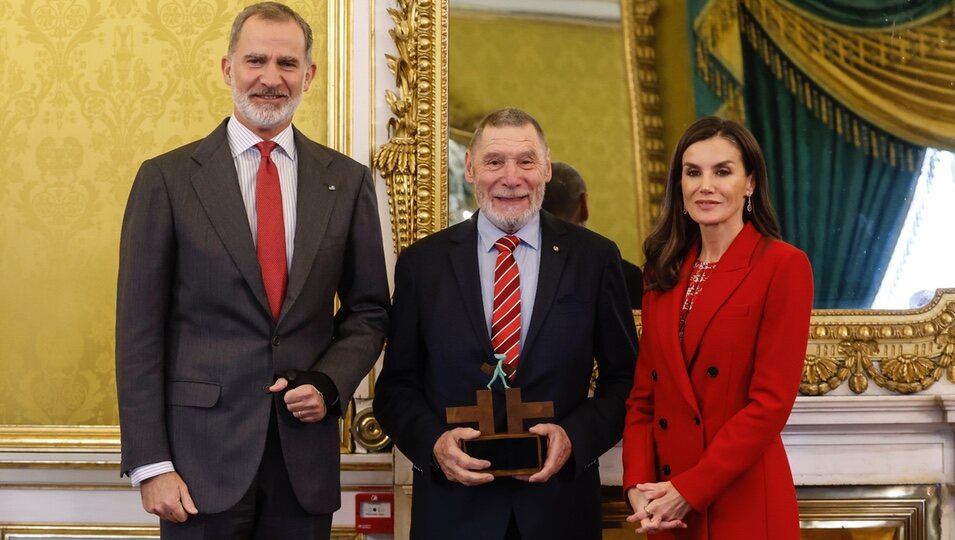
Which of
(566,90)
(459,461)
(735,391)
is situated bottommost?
(459,461)

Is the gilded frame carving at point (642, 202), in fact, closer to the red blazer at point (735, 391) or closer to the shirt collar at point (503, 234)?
the shirt collar at point (503, 234)

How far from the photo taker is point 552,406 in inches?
97.6

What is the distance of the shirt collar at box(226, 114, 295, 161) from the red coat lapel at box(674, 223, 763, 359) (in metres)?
1.03

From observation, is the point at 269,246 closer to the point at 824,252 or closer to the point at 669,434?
the point at 669,434

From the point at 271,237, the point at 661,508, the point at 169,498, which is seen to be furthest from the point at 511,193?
the point at 169,498

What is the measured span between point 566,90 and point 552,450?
54.7 inches

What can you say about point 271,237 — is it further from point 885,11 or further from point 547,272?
point 885,11

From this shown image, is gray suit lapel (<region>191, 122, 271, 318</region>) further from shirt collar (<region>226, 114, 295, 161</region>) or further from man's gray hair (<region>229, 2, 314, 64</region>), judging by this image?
man's gray hair (<region>229, 2, 314, 64</region>)

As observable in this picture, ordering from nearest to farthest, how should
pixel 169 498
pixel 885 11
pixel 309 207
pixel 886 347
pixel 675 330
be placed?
pixel 169 498, pixel 675 330, pixel 309 207, pixel 886 347, pixel 885 11

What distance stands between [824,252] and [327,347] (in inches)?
67.3

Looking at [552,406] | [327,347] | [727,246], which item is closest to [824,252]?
[727,246]

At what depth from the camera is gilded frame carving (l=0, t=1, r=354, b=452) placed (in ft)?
11.1

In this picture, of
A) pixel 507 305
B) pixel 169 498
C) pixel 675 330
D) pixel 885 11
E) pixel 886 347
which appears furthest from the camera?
pixel 885 11

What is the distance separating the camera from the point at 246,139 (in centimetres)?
255
